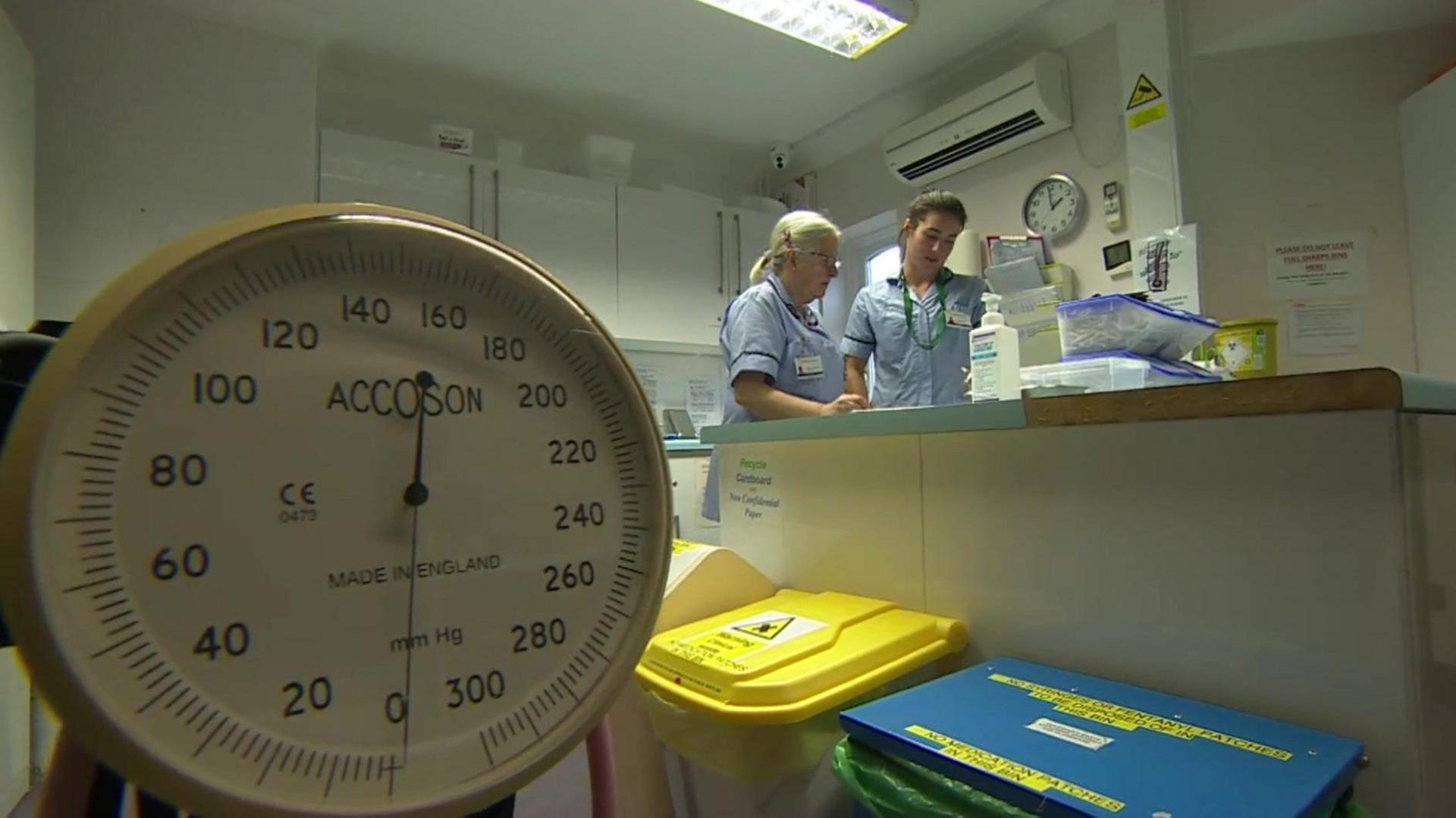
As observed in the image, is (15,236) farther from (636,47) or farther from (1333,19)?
(1333,19)

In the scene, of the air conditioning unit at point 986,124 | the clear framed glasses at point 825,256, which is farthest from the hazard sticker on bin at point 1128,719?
the air conditioning unit at point 986,124

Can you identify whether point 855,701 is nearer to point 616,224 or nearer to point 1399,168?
point 1399,168

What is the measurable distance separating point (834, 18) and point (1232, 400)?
2.33 m

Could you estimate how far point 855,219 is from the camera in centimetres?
359

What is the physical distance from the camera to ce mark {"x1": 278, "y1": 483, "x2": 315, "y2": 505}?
35 cm

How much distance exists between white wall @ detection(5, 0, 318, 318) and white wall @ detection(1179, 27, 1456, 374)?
3.12m

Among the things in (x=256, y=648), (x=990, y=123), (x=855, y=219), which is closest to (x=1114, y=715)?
(x=256, y=648)

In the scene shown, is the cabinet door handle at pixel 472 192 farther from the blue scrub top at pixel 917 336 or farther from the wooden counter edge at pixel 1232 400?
the wooden counter edge at pixel 1232 400

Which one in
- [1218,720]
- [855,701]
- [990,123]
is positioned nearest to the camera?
[1218,720]

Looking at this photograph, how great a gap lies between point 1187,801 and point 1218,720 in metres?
0.18

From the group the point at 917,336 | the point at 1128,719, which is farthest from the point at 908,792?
the point at 917,336

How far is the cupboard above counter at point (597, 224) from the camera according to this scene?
2.75 metres

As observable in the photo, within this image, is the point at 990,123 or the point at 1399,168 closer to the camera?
the point at 1399,168

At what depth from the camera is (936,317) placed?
2.14 m
